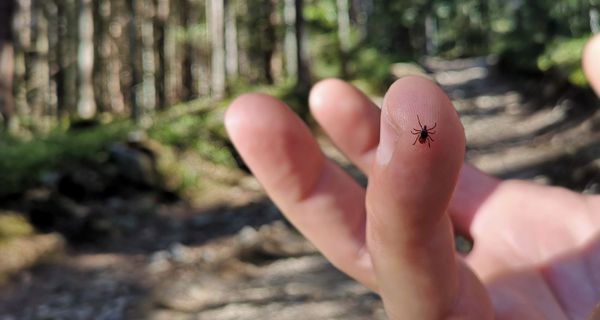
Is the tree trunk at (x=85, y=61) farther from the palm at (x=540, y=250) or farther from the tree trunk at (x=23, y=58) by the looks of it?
the palm at (x=540, y=250)

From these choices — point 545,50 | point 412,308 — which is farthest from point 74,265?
point 545,50

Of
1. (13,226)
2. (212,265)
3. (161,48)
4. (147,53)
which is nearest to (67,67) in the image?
(161,48)

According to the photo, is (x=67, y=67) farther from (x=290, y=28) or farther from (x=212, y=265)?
(x=212, y=265)

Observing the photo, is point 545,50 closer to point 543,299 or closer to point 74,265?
point 74,265

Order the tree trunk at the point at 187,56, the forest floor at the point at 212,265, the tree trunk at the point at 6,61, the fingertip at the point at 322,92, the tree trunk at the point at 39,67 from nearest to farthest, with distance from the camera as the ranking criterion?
1. the fingertip at the point at 322,92
2. the forest floor at the point at 212,265
3. the tree trunk at the point at 6,61
4. the tree trunk at the point at 39,67
5. the tree trunk at the point at 187,56

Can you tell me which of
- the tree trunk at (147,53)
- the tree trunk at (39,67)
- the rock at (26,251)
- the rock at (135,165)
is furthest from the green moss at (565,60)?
the tree trunk at (39,67)

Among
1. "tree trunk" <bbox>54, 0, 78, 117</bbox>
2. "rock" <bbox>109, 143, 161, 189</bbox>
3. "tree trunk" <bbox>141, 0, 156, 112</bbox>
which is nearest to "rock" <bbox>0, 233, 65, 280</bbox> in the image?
"rock" <bbox>109, 143, 161, 189</bbox>
